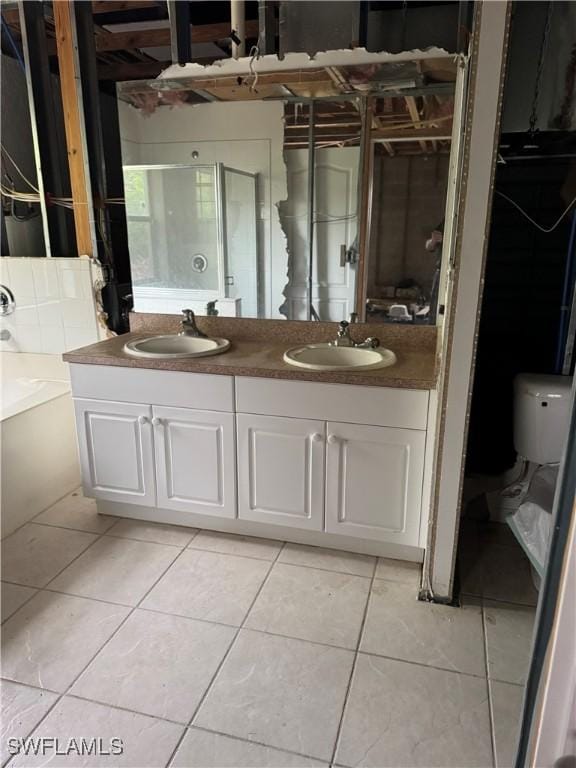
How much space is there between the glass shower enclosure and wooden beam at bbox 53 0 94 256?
0.97 feet

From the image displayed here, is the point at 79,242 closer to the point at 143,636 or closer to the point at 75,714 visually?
the point at 143,636

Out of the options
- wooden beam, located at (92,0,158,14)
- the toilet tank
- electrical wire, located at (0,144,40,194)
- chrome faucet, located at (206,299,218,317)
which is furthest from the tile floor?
wooden beam, located at (92,0,158,14)

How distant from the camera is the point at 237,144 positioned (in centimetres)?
238

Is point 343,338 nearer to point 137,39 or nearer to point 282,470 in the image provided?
→ point 282,470

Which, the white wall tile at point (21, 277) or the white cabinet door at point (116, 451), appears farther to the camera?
the white wall tile at point (21, 277)

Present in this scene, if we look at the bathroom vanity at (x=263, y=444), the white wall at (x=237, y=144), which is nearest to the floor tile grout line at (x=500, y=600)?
the bathroom vanity at (x=263, y=444)

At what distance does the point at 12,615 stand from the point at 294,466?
115 centimetres

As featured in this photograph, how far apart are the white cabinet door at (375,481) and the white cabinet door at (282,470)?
53mm

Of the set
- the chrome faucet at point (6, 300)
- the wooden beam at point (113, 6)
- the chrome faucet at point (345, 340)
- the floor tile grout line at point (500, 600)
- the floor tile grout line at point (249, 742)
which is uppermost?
the wooden beam at point (113, 6)

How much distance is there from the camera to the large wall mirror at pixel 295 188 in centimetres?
216

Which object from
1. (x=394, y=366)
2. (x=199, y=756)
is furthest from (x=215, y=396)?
(x=199, y=756)

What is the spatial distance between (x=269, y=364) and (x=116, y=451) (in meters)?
0.82

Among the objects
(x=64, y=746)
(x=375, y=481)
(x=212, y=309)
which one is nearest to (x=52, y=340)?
(x=212, y=309)

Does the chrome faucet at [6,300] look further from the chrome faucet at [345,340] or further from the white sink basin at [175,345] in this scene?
the chrome faucet at [345,340]
